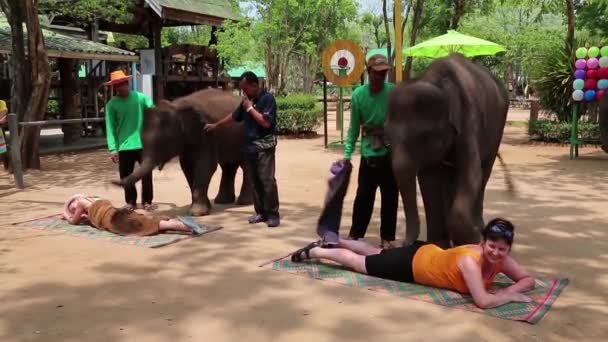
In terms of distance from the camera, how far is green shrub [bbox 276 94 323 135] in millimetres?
16938

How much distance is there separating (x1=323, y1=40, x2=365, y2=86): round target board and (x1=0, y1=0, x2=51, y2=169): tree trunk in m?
5.99

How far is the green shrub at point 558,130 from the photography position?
1326cm

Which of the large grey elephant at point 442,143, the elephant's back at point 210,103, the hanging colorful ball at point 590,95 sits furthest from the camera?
the hanging colorful ball at point 590,95

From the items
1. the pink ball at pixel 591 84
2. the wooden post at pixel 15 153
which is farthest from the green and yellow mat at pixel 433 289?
the pink ball at pixel 591 84

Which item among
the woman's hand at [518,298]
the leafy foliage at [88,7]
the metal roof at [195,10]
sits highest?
the metal roof at [195,10]

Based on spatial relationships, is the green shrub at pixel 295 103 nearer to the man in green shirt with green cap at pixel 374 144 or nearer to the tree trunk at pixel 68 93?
the tree trunk at pixel 68 93

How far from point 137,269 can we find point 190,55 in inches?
638

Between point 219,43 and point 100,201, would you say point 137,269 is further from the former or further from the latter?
point 219,43

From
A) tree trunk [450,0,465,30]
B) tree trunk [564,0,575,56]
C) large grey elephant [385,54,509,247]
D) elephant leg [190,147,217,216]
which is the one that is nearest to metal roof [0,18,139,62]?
elephant leg [190,147,217,216]

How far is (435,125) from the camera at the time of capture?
4309mm

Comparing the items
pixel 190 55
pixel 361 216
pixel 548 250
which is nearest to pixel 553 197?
pixel 548 250

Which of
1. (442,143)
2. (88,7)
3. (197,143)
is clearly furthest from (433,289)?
(88,7)

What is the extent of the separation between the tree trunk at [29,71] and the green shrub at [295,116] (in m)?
7.18

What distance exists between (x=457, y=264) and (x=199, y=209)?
3714 mm
